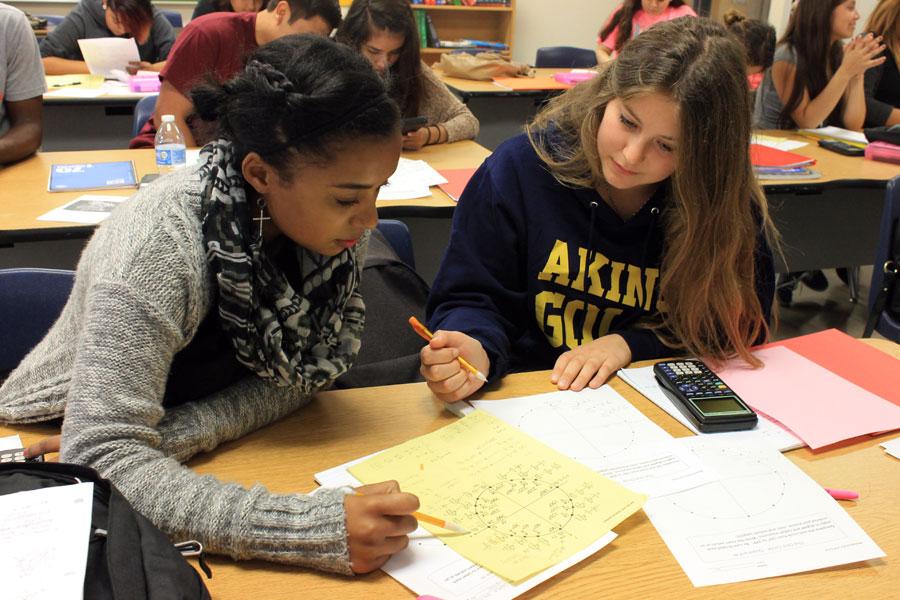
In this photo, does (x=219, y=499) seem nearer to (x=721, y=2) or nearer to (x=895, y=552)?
(x=895, y=552)

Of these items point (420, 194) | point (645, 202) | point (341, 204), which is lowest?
point (420, 194)

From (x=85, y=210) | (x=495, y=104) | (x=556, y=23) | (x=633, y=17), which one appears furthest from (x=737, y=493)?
(x=556, y=23)

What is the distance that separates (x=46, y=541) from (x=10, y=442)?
449mm

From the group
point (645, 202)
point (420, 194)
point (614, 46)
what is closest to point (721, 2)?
point (614, 46)

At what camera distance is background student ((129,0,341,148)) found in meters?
2.54

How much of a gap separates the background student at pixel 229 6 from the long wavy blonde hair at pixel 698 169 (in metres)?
2.83

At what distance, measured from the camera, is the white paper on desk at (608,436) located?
100 cm

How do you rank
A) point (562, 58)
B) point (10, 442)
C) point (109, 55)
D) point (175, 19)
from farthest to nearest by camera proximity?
point (175, 19)
point (562, 58)
point (109, 55)
point (10, 442)

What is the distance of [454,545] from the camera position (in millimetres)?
850

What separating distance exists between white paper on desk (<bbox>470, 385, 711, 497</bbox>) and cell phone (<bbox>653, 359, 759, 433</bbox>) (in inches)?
2.8

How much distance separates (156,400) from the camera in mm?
866

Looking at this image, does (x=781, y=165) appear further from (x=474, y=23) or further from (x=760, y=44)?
(x=474, y=23)

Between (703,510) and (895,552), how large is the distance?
0.22 m

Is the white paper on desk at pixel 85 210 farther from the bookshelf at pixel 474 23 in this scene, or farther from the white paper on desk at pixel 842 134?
the bookshelf at pixel 474 23
